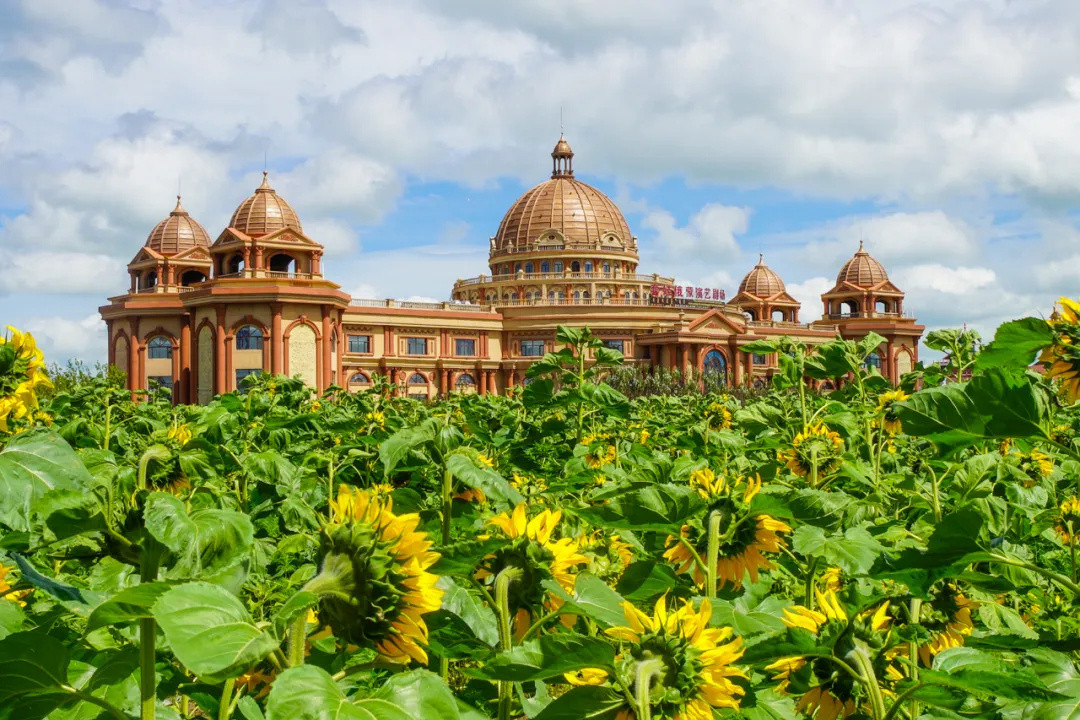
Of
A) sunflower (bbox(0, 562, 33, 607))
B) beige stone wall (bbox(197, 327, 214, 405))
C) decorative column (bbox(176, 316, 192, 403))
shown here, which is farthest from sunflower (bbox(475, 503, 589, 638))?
decorative column (bbox(176, 316, 192, 403))

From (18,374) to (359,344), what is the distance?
44.9m

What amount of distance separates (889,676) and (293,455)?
4.30 meters

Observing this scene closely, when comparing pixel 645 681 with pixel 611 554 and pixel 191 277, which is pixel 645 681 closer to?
pixel 611 554

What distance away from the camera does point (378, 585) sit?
1.36 meters

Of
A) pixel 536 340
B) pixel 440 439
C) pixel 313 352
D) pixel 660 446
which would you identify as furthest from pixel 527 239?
pixel 440 439

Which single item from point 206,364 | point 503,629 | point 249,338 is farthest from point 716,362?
point 503,629

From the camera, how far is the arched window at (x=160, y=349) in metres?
44.5

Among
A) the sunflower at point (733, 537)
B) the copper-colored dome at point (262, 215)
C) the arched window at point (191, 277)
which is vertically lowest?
the sunflower at point (733, 537)

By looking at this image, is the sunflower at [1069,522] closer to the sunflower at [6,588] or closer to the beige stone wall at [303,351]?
the sunflower at [6,588]

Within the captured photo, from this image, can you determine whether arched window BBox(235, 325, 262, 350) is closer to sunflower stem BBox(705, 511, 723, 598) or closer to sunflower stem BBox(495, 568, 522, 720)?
sunflower stem BBox(705, 511, 723, 598)

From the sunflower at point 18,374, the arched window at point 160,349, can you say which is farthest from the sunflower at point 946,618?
the arched window at point 160,349

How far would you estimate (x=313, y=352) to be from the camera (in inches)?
1620

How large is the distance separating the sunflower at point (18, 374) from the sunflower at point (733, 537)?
5.73 feet

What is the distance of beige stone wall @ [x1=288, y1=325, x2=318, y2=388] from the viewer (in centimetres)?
4069
